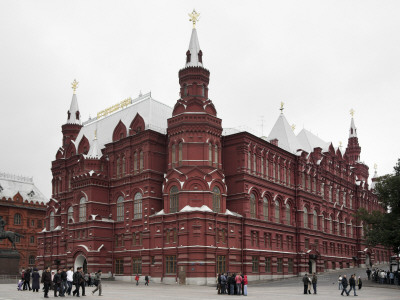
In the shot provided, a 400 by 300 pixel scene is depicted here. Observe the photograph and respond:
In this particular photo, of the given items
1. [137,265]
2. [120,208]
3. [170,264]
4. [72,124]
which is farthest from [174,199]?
[72,124]

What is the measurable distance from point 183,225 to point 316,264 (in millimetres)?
28397

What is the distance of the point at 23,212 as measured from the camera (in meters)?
97.1

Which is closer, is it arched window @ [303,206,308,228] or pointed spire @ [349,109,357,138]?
arched window @ [303,206,308,228]

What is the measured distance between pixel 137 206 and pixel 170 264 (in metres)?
9.68

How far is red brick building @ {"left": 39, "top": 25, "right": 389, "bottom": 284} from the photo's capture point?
5625 cm

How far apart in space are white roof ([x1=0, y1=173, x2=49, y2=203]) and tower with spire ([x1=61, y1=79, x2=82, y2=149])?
86.9 ft

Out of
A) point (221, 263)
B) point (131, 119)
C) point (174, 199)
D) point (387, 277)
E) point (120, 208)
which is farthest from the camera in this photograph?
point (131, 119)

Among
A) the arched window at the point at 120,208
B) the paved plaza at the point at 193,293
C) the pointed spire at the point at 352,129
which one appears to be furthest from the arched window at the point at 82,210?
the pointed spire at the point at 352,129

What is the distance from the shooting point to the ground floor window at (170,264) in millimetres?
55531

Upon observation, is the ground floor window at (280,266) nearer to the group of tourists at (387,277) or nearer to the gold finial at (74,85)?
the group of tourists at (387,277)


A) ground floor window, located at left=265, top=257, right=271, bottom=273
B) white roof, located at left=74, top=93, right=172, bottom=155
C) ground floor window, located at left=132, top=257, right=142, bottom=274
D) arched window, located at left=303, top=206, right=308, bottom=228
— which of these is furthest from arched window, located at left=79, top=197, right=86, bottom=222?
arched window, located at left=303, top=206, right=308, bottom=228

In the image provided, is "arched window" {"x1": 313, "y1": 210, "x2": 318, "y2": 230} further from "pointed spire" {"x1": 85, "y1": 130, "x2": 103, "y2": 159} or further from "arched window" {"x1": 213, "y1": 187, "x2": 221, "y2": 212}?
"pointed spire" {"x1": 85, "y1": 130, "x2": 103, "y2": 159}

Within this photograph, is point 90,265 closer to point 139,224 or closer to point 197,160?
point 139,224

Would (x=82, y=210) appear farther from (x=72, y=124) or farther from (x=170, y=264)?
(x=72, y=124)
